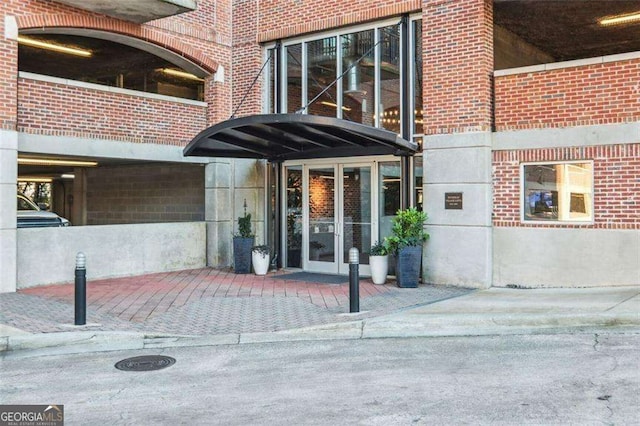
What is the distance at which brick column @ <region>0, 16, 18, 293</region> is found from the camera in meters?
11.3

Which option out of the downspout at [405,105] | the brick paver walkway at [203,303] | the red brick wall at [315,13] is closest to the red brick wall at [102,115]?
the red brick wall at [315,13]

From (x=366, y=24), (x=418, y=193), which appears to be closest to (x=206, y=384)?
(x=418, y=193)

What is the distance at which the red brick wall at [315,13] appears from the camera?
1278cm

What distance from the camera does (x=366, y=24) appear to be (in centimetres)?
1332

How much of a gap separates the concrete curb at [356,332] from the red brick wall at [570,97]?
13.6 ft

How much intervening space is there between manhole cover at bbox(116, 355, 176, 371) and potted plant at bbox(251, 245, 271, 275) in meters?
6.70

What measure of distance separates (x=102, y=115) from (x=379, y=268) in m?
7.10

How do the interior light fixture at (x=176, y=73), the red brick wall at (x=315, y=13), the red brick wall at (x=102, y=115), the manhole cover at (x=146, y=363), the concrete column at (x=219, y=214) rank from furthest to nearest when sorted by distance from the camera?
1. the interior light fixture at (x=176, y=73)
2. the concrete column at (x=219, y=214)
3. the red brick wall at (x=315, y=13)
4. the red brick wall at (x=102, y=115)
5. the manhole cover at (x=146, y=363)

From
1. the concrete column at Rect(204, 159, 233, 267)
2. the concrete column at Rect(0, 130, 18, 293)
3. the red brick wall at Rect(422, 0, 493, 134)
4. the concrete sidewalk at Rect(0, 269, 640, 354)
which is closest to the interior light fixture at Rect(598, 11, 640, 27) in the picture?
the red brick wall at Rect(422, 0, 493, 134)

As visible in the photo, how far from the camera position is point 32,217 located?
13.2 meters

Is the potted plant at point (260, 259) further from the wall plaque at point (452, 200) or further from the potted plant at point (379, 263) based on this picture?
the wall plaque at point (452, 200)

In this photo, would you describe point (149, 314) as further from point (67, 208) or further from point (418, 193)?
point (67, 208)

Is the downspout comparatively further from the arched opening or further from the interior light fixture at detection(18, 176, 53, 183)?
the interior light fixture at detection(18, 176, 53, 183)

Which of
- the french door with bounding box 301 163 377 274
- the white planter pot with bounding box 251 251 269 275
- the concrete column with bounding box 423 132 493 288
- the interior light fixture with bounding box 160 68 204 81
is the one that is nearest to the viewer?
the concrete column with bounding box 423 132 493 288
